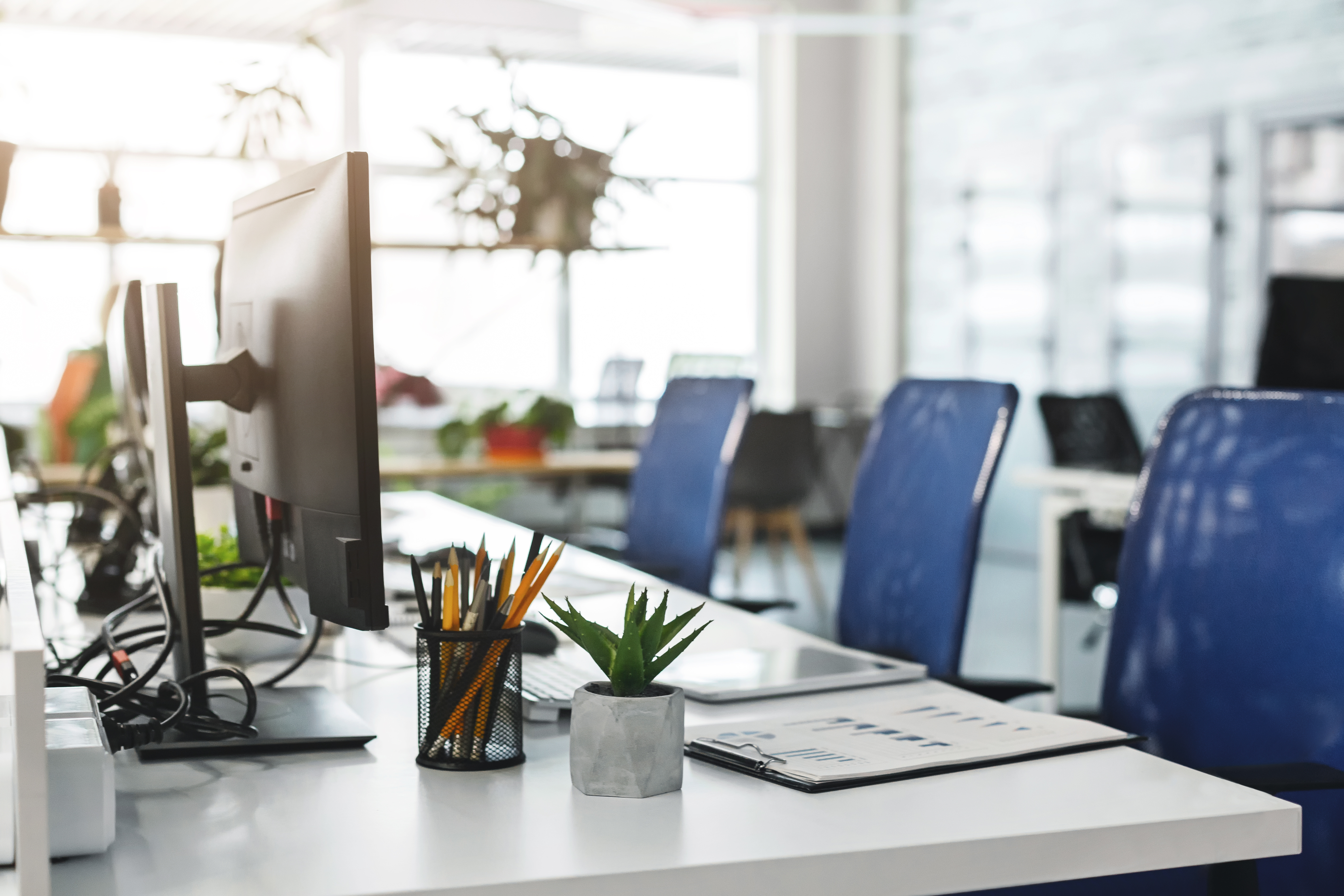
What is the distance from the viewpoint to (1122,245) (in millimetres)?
6375

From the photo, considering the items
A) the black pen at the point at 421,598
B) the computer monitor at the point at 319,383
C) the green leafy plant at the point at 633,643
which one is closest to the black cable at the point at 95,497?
the computer monitor at the point at 319,383

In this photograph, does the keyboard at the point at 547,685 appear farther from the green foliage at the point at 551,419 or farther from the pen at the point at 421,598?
the green foliage at the point at 551,419

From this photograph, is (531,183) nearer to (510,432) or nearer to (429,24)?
(510,432)

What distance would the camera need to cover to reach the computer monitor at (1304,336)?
278 cm

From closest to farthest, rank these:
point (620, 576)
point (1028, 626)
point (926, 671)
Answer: point (926, 671) < point (620, 576) < point (1028, 626)

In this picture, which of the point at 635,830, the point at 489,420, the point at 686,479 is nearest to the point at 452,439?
the point at 489,420

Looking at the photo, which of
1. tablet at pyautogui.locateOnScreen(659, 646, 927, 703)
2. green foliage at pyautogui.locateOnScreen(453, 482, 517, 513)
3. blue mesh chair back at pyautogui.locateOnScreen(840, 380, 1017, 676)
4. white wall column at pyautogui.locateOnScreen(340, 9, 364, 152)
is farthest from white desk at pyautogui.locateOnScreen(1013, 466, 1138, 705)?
white wall column at pyautogui.locateOnScreen(340, 9, 364, 152)

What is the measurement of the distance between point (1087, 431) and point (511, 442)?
2.05m

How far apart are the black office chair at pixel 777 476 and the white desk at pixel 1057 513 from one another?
1920mm

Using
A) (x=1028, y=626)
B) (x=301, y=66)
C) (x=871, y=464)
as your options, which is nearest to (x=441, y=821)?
(x=871, y=464)

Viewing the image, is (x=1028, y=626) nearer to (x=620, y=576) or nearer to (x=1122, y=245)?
(x=1122, y=245)

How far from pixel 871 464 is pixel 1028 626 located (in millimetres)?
3505

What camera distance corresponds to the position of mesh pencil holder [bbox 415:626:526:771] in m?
1.06

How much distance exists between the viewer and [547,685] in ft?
4.35
